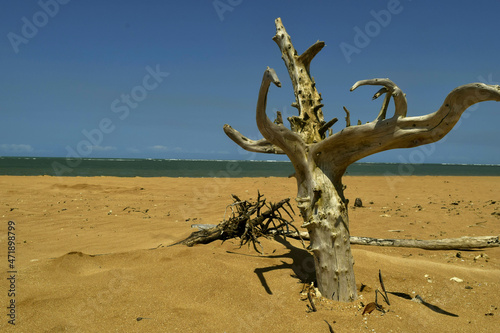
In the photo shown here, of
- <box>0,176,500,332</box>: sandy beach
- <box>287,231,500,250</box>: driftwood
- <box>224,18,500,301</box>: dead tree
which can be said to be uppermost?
<box>224,18,500,301</box>: dead tree

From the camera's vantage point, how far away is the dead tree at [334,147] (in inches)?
98.9

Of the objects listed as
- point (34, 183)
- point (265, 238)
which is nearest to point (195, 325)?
point (265, 238)

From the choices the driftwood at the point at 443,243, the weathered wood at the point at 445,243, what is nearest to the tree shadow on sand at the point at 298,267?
the driftwood at the point at 443,243

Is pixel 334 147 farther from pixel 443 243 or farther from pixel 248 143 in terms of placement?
pixel 443 243

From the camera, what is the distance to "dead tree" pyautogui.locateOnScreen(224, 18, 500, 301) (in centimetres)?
251

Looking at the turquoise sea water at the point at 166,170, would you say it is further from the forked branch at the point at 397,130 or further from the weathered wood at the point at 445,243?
the forked branch at the point at 397,130

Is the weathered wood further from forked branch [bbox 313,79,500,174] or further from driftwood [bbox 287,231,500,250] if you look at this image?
forked branch [bbox 313,79,500,174]

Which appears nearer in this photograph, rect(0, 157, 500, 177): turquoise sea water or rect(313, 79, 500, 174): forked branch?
rect(313, 79, 500, 174): forked branch

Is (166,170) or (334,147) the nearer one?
(334,147)

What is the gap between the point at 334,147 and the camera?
9.43ft

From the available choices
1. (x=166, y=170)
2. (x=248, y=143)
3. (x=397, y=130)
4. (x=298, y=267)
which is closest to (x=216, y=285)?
(x=298, y=267)

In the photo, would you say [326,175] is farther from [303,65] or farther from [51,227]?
[51,227]

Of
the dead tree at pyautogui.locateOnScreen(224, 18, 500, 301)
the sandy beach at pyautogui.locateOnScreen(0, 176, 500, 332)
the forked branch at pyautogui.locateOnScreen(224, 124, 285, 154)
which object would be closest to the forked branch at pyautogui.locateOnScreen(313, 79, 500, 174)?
the dead tree at pyautogui.locateOnScreen(224, 18, 500, 301)

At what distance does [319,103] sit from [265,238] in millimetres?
2239
